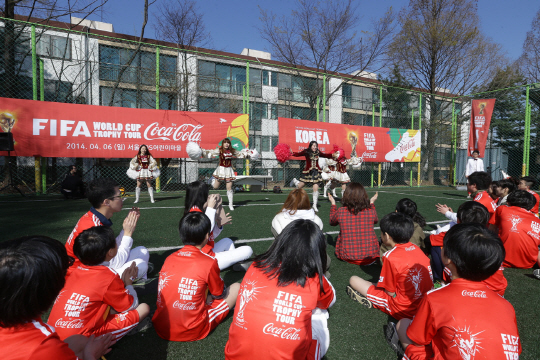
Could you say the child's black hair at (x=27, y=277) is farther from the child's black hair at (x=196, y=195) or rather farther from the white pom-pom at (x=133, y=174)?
the white pom-pom at (x=133, y=174)

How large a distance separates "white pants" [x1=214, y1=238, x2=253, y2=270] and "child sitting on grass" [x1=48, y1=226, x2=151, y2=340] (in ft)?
4.64

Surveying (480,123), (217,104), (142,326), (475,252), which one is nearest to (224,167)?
(142,326)

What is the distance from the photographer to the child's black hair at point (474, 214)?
3.28 m

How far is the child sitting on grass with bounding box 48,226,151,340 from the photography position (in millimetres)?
2018

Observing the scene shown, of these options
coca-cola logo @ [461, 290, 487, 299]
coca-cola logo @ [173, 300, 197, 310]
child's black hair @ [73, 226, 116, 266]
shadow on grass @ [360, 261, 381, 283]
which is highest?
child's black hair @ [73, 226, 116, 266]

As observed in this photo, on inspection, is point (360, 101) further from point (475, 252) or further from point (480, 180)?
point (475, 252)

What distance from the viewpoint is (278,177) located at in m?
16.6

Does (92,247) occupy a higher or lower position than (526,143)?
lower

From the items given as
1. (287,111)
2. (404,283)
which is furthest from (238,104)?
(404,283)

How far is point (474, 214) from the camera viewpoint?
10.9 feet

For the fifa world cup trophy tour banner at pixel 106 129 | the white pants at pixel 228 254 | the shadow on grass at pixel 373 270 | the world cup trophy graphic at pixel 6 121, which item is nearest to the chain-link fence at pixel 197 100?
the world cup trophy graphic at pixel 6 121

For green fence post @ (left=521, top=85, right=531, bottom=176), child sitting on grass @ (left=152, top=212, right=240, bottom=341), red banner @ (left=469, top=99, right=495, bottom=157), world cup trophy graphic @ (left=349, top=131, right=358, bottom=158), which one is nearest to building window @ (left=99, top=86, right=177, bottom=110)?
world cup trophy graphic @ (left=349, top=131, right=358, bottom=158)

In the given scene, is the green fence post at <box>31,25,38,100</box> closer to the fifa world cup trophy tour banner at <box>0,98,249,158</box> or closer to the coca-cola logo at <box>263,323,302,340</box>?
the fifa world cup trophy tour banner at <box>0,98,249,158</box>

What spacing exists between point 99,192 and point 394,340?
3.13 metres
